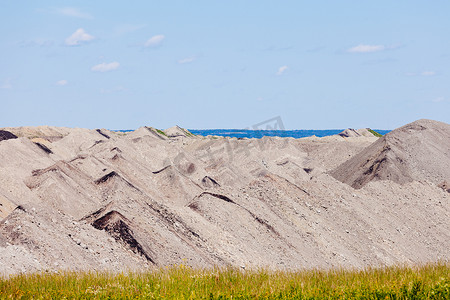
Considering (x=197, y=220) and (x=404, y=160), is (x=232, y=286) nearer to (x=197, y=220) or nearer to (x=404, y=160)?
(x=197, y=220)

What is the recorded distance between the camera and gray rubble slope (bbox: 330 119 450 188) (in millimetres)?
43500

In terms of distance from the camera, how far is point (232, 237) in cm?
2183

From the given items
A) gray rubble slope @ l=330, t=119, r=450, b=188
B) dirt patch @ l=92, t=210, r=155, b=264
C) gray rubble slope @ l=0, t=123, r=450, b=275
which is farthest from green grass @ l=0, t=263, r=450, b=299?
gray rubble slope @ l=330, t=119, r=450, b=188

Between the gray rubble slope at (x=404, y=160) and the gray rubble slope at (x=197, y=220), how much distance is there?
22.1 ft

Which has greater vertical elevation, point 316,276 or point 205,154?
point 316,276

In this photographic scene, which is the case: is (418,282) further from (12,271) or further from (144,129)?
(144,129)

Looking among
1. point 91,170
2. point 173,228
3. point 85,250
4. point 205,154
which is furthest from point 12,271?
point 205,154

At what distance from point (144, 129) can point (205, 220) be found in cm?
6288

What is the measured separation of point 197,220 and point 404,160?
2903 cm

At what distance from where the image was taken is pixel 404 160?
4591 centimetres

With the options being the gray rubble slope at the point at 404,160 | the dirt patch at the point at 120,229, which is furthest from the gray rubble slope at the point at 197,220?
the gray rubble slope at the point at 404,160

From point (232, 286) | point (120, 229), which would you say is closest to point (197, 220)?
point (120, 229)

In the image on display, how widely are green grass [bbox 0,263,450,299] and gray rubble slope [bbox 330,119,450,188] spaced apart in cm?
3485

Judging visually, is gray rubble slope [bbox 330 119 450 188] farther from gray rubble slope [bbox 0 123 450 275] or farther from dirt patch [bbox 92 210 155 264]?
dirt patch [bbox 92 210 155 264]
